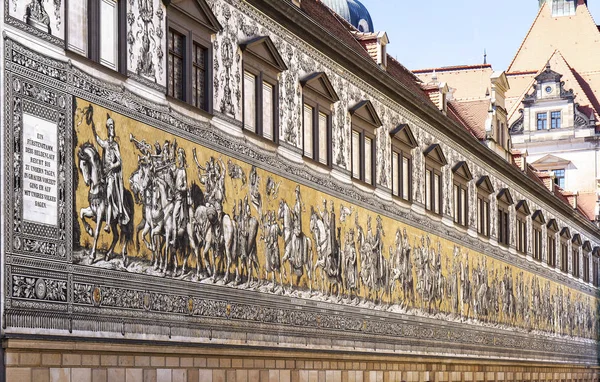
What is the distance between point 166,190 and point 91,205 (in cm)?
207

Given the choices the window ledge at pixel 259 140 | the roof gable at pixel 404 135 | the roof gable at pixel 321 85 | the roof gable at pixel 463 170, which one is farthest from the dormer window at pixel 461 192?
the window ledge at pixel 259 140

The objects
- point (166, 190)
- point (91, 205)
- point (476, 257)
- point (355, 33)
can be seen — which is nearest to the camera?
point (91, 205)

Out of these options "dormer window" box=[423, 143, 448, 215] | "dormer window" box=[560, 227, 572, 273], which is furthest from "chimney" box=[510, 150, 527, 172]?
"dormer window" box=[423, 143, 448, 215]

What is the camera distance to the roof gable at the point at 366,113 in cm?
2444

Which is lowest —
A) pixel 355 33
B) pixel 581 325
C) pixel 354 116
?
pixel 581 325

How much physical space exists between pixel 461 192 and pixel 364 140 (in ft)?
26.7

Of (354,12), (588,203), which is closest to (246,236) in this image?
(354,12)

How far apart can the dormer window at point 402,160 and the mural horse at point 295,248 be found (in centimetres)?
587

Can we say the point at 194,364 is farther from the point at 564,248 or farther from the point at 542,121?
the point at 542,121

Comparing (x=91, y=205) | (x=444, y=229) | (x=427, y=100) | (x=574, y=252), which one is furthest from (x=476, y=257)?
(x=91, y=205)

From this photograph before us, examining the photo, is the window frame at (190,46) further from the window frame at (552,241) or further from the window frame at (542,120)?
the window frame at (542,120)

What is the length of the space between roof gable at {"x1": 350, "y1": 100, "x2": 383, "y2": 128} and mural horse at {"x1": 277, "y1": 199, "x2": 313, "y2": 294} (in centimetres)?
385

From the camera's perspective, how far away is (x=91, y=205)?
14188 mm

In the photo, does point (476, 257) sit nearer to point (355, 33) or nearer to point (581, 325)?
point (355, 33)
